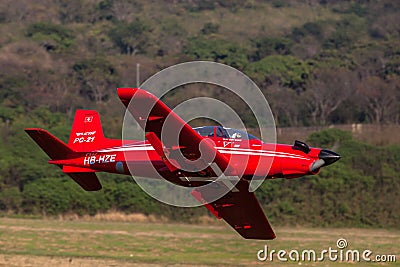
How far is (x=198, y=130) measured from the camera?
19.1m

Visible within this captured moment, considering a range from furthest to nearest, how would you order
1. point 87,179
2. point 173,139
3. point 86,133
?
point 86,133
point 87,179
point 173,139

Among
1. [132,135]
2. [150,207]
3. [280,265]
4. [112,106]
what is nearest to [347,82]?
[112,106]

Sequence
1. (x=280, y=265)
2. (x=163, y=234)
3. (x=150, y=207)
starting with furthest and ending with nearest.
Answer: (x=150, y=207) < (x=163, y=234) < (x=280, y=265)

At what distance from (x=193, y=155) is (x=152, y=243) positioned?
28.8ft

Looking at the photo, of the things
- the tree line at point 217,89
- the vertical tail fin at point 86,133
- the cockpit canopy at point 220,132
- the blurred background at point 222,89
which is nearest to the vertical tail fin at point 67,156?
the vertical tail fin at point 86,133

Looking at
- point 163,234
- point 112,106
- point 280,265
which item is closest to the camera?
point 280,265

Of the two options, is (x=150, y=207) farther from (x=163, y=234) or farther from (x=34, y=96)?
(x=34, y=96)

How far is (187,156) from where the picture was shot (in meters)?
18.8

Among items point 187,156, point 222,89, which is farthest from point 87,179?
point 222,89

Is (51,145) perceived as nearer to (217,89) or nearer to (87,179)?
(87,179)

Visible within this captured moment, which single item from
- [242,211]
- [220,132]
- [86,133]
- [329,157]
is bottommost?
[242,211]

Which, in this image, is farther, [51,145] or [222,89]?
[222,89]

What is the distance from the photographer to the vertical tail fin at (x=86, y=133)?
2130 cm

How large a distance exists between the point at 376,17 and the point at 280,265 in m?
82.1
